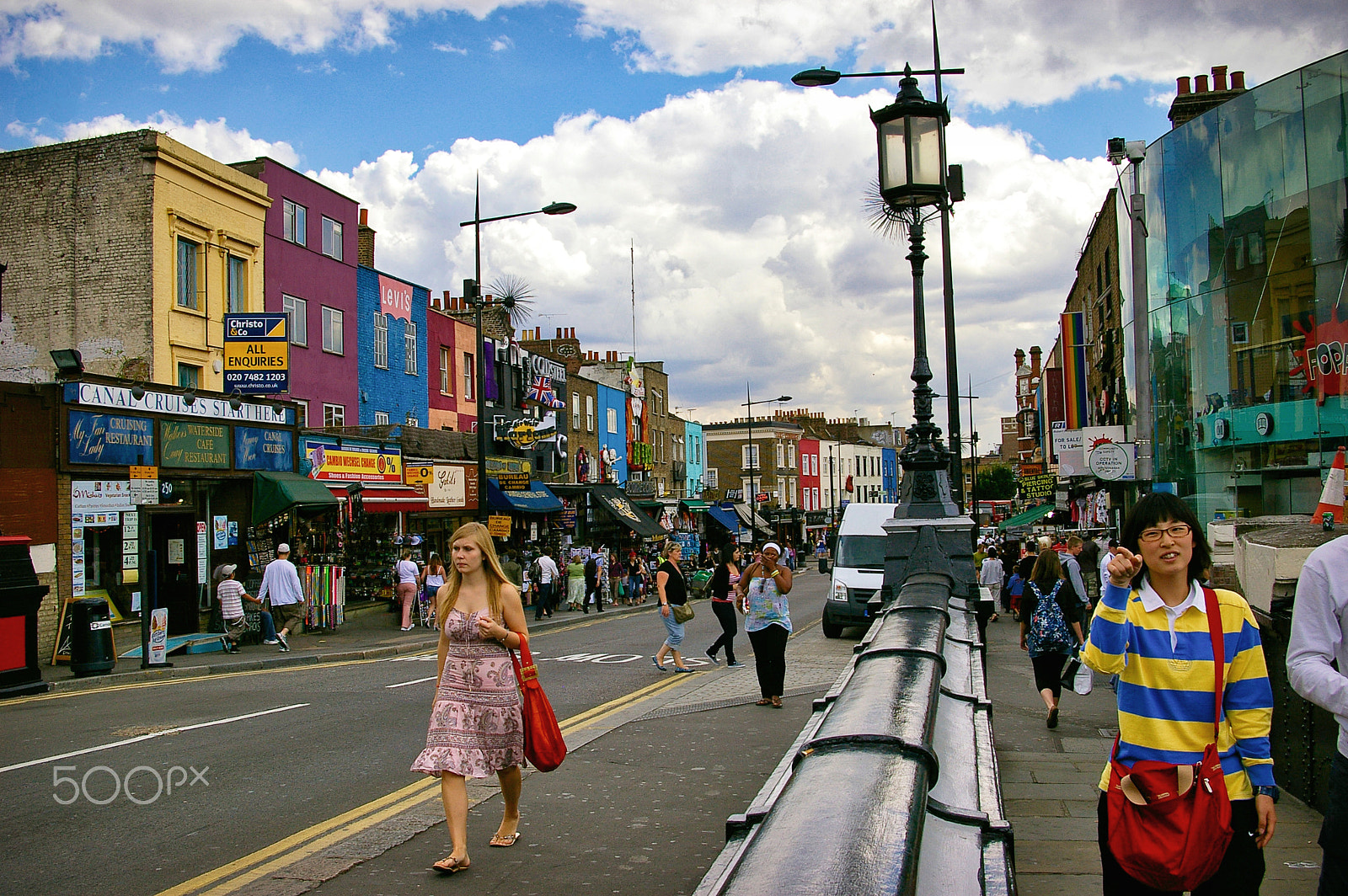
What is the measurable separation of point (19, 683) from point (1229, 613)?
45.3 ft

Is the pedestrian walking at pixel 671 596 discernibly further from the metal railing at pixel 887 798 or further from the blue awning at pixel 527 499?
the blue awning at pixel 527 499

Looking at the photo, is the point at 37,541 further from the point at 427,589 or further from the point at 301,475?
the point at 427,589

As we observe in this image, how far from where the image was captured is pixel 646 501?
155 feet

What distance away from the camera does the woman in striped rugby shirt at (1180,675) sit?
3141 millimetres

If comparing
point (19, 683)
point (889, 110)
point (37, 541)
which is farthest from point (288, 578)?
point (889, 110)

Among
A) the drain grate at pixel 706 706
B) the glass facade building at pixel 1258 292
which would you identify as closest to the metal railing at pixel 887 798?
the drain grate at pixel 706 706

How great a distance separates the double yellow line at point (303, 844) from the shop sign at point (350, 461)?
17.1 m

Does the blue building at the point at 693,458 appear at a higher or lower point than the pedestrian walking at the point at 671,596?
higher

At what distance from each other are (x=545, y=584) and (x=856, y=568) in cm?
1119

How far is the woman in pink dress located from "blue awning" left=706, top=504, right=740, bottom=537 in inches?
2001

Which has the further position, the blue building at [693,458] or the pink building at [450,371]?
the blue building at [693,458]

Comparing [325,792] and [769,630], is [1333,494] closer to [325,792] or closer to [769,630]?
[769,630]

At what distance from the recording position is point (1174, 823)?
10.0 feet

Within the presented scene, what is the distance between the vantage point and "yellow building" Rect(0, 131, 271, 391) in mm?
22156
